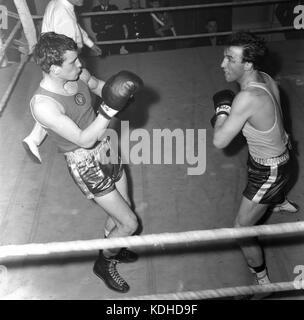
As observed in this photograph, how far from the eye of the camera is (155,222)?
2975 millimetres

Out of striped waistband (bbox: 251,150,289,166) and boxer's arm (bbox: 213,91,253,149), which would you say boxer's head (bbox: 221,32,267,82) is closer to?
boxer's arm (bbox: 213,91,253,149)

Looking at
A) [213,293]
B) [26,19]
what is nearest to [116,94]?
[213,293]

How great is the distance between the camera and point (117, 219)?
2.33 meters

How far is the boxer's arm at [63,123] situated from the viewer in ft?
6.39

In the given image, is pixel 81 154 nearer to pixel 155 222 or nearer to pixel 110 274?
pixel 110 274

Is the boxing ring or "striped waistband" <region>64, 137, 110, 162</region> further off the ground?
"striped waistband" <region>64, 137, 110, 162</region>

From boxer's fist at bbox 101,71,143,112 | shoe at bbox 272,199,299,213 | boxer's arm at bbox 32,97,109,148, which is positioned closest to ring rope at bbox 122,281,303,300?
boxer's arm at bbox 32,97,109,148

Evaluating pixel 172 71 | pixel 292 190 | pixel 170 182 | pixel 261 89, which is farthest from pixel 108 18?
pixel 261 89

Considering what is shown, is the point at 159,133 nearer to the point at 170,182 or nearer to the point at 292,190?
the point at 170,182

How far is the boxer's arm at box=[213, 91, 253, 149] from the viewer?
1917 millimetres

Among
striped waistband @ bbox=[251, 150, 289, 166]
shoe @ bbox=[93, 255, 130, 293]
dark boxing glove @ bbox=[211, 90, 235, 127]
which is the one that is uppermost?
dark boxing glove @ bbox=[211, 90, 235, 127]

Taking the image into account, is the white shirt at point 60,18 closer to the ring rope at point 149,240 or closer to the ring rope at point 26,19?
the ring rope at point 26,19

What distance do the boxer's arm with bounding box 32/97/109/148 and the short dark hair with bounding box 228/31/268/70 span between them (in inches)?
33.2

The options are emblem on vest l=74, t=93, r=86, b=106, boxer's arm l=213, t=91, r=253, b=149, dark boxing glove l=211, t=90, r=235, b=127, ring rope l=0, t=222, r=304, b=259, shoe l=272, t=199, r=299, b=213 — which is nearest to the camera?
ring rope l=0, t=222, r=304, b=259
